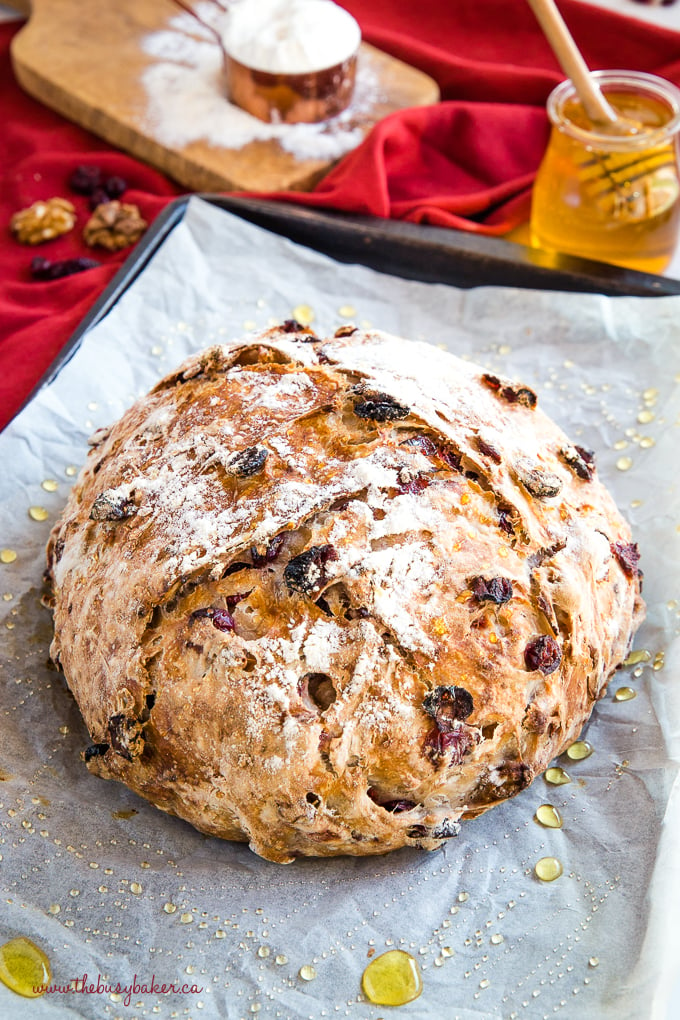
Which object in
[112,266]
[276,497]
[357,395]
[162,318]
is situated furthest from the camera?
[112,266]

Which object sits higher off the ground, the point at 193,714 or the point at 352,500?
the point at 352,500

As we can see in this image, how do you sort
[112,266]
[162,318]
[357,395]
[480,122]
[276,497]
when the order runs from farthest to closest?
[480,122]
[112,266]
[162,318]
[357,395]
[276,497]

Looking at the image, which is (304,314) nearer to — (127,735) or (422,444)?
(422,444)

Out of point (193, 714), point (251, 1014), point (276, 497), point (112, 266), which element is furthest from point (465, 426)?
point (112, 266)

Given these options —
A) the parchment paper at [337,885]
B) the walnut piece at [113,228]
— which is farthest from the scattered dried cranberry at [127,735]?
the walnut piece at [113,228]

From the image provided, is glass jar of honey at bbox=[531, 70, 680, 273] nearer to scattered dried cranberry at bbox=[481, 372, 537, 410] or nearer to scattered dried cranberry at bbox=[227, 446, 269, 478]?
scattered dried cranberry at bbox=[481, 372, 537, 410]

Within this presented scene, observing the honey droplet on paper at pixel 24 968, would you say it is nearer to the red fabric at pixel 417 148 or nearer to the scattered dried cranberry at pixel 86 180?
the red fabric at pixel 417 148

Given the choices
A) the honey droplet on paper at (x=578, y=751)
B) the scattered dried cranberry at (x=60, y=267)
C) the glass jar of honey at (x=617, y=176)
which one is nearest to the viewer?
the honey droplet on paper at (x=578, y=751)

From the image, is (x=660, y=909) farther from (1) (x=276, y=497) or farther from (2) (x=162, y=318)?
(2) (x=162, y=318)
